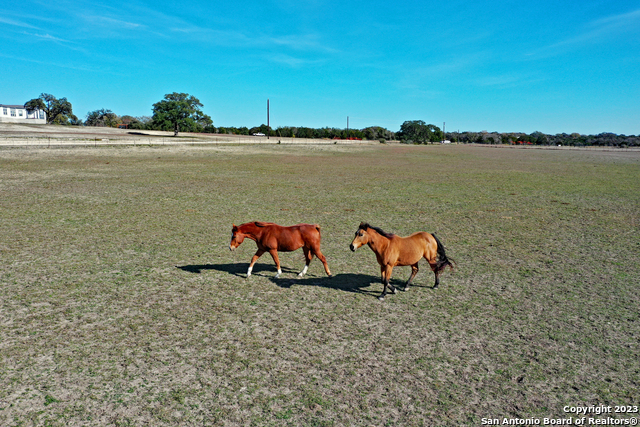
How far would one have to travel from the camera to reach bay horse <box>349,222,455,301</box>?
6.39 meters

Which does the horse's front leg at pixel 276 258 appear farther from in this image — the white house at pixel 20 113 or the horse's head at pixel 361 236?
the white house at pixel 20 113

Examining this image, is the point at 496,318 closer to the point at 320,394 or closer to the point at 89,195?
the point at 320,394

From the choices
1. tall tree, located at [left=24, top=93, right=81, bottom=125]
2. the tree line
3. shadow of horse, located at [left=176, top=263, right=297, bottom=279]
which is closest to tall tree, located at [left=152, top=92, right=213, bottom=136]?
the tree line

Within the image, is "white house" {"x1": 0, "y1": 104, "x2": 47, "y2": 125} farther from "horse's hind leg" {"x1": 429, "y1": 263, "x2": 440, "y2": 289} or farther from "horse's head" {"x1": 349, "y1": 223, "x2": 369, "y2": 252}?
"horse's hind leg" {"x1": 429, "y1": 263, "x2": 440, "y2": 289}

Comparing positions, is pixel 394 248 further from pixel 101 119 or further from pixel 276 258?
pixel 101 119

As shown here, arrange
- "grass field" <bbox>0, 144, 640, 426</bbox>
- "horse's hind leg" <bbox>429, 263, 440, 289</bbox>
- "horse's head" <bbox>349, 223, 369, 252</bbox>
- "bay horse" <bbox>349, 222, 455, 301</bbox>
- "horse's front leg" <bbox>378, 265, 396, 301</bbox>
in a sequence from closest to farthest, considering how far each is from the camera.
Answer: "grass field" <bbox>0, 144, 640, 426</bbox>, "horse's head" <bbox>349, 223, 369, 252</bbox>, "bay horse" <bbox>349, 222, 455, 301</bbox>, "horse's front leg" <bbox>378, 265, 396, 301</bbox>, "horse's hind leg" <bbox>429, 263, 440, 289</bbox>

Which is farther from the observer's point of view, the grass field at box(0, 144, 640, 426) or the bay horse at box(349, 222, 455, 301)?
the bay horse at box(349, 222, 455, 301)

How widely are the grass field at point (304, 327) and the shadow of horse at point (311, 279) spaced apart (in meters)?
0.05

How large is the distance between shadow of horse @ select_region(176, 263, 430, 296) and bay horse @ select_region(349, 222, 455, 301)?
1.85 ft

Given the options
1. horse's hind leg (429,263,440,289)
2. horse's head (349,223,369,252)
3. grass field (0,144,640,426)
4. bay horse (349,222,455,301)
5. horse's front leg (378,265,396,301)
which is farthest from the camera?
horse's hind leg (429,263,440,289)

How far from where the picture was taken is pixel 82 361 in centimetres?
468

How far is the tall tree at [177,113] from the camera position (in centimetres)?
7925

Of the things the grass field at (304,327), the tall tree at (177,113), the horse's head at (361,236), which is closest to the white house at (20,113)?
the tall tree at (177,113)

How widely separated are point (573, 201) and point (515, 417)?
16.2 m
